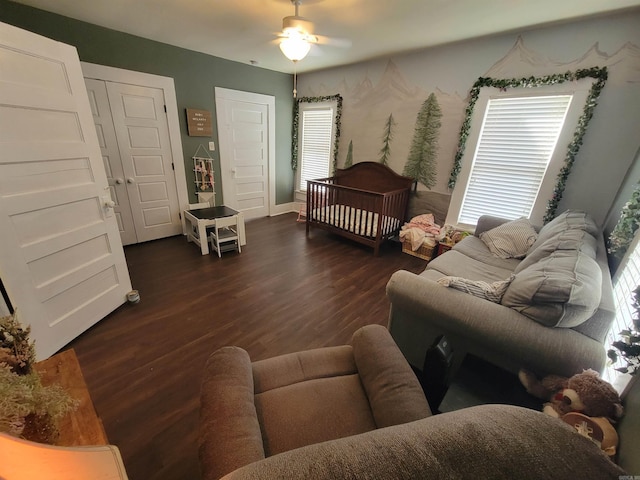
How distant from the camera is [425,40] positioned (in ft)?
9.53

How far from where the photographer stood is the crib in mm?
3521

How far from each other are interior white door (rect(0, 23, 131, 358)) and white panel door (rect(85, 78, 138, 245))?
4.80 feet

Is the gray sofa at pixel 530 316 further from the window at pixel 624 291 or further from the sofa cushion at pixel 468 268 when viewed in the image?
the sofa cushion at pixel 468 268

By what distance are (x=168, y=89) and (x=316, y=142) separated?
2.43 m

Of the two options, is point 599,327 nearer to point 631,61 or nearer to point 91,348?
point 631,61

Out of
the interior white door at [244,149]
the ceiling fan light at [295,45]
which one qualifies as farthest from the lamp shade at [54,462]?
the interior white door at [244,149]

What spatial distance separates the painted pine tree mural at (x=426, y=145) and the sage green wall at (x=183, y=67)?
253cm

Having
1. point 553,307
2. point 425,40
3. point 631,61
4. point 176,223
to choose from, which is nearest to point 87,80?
point 176,223

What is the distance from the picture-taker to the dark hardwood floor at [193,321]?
1382 millimetres

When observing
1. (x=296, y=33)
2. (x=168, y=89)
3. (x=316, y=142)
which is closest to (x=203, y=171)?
(x=168, y=89)

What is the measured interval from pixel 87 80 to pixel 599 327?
4795 mm

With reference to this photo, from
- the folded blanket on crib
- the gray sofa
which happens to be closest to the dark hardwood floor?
the folded blanket on crib

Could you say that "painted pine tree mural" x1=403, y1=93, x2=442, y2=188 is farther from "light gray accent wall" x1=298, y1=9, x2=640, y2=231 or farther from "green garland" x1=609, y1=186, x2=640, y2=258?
"green garland" x1=609, y1=186, x2=640, y2=258

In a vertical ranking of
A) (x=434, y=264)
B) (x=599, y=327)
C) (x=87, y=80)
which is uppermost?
(x=87, y=80)
